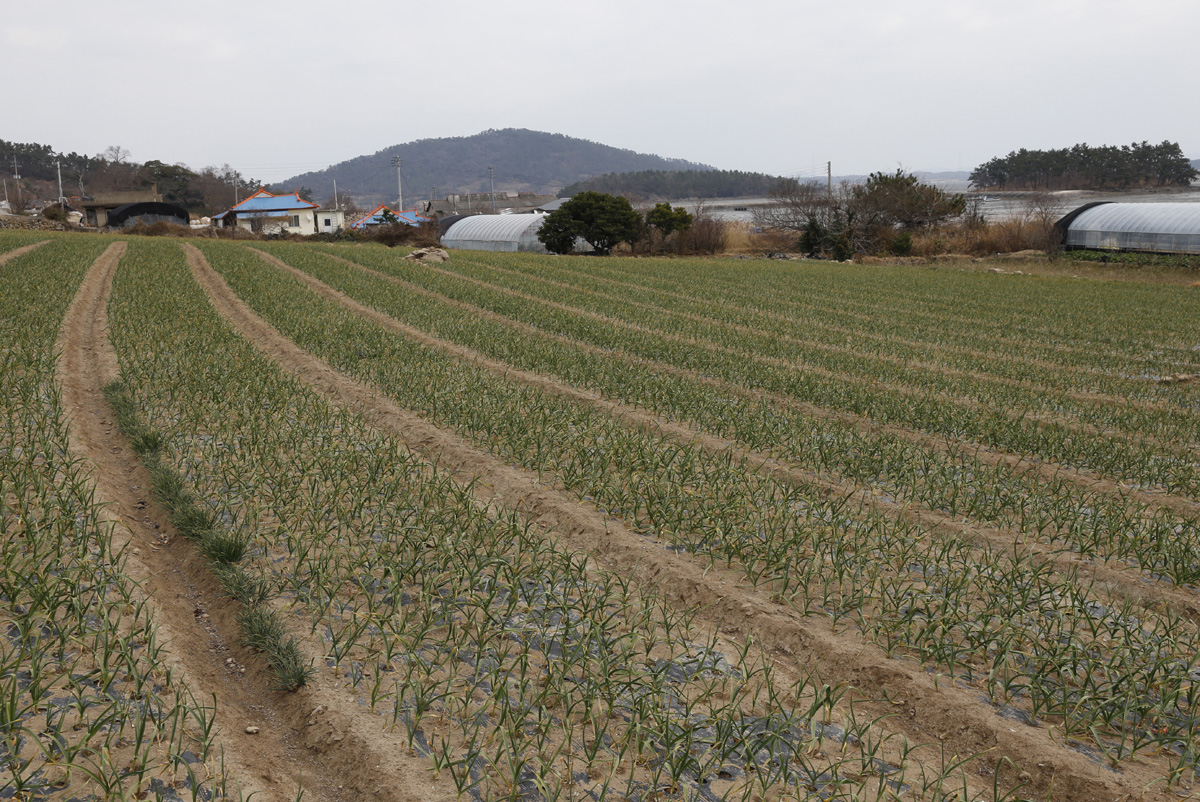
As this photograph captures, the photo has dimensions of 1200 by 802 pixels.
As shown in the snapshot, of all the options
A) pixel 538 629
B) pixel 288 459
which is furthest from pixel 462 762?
pixel 288 459

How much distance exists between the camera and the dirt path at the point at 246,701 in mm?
3775

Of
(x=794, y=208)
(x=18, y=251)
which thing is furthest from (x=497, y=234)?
(x=18, y=251)

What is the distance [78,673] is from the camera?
4223mm

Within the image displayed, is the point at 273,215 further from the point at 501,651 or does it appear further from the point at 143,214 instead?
the point at 501,651

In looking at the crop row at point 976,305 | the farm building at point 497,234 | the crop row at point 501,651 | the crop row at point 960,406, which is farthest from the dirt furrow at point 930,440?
the farm building at point 497,234

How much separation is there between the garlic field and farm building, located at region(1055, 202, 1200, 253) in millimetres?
37722

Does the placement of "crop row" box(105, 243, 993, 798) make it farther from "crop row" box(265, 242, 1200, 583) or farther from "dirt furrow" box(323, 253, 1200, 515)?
"dirt furrow" box(323, 253, 1200, 515)

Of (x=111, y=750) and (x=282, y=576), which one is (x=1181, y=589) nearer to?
(x=282, y=576)

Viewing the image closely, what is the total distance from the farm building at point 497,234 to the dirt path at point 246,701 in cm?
4837

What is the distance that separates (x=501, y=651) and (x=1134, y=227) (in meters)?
52.2

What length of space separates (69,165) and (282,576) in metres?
163

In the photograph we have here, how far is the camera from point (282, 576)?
5.61 meters

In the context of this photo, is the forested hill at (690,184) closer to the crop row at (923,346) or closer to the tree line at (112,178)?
the tree line at (112,178)

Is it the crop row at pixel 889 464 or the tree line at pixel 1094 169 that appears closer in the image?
the crop row at pixel 889 464
